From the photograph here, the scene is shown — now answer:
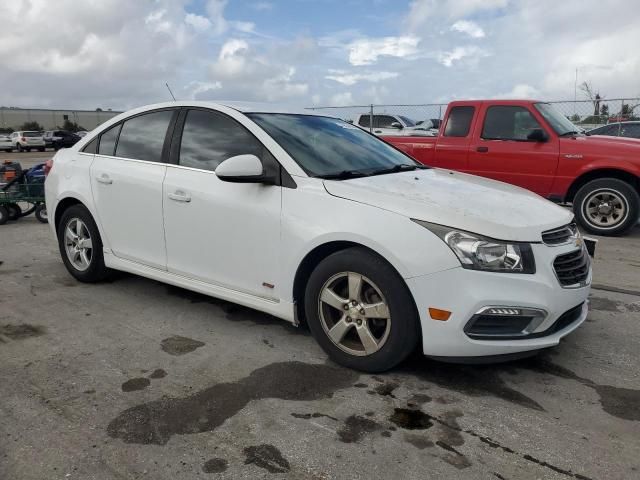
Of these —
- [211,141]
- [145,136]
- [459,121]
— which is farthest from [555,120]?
[145,136]

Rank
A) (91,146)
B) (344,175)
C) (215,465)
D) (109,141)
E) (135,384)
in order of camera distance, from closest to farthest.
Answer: (215,465) < (135,384) < (344,175) < (109,141) < (91,146)

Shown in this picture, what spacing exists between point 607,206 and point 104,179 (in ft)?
21.2

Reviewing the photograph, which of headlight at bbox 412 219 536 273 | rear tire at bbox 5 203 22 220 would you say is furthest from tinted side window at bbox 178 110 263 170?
rear tire at bbox 5 203 22 220

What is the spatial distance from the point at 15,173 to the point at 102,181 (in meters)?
5.08

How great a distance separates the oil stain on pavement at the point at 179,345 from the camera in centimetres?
369

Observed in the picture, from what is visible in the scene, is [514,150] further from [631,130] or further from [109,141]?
[631,130]

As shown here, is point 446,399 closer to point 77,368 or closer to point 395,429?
point 395,429

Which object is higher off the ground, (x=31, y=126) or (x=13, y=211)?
(x=31, y=126)

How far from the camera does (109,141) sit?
191 inches

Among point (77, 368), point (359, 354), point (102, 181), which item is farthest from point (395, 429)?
point (102, 181)

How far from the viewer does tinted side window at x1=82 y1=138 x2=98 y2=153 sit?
496 cm

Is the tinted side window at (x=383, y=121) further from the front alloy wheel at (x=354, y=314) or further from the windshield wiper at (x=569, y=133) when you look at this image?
the front alloy wheel at (x=354, y=314)

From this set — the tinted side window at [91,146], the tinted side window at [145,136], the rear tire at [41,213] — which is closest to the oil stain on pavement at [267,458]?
the tinted side window at [145,136]

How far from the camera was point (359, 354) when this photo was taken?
10.9 feet
